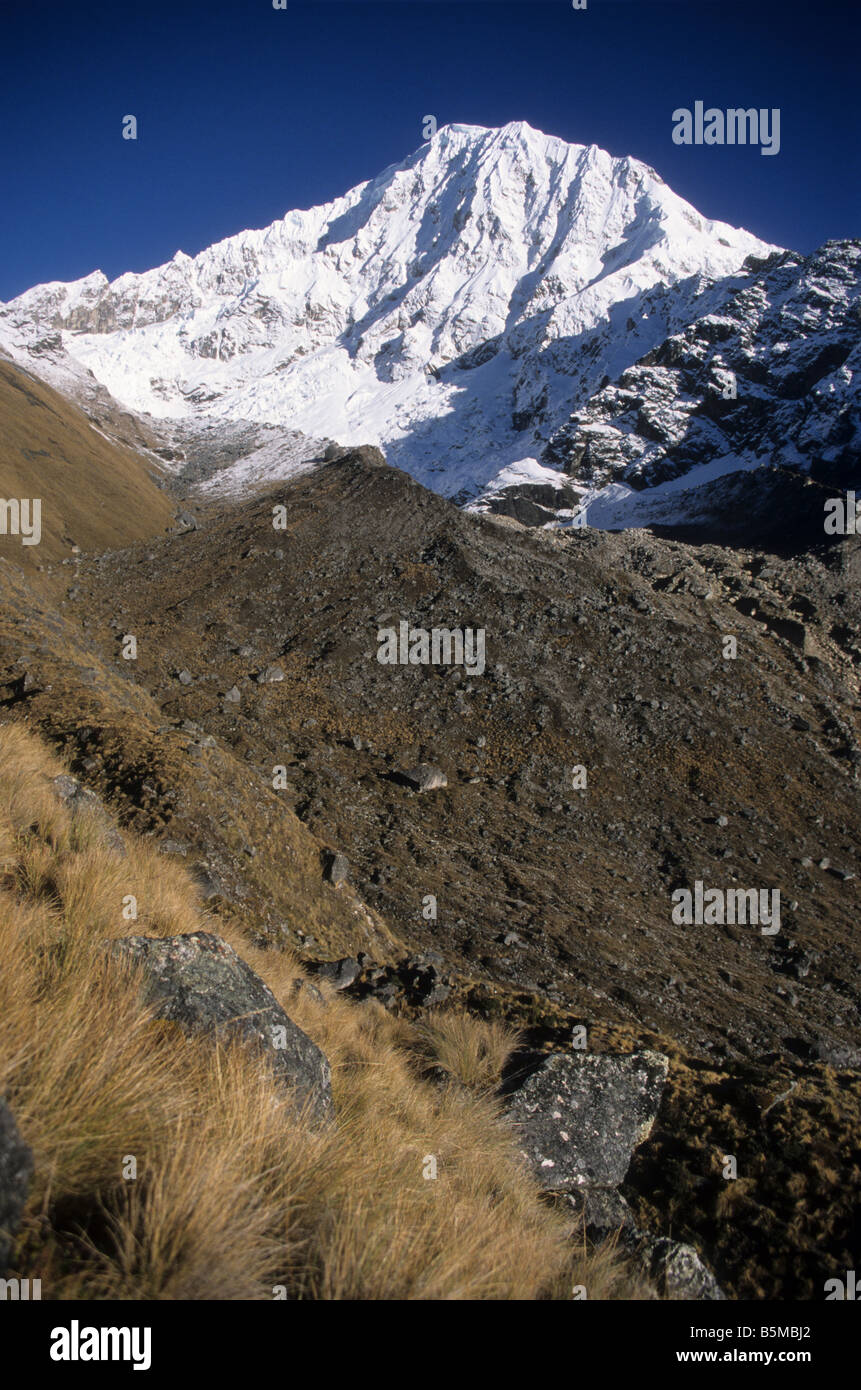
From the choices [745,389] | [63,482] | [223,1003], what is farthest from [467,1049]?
[745,389]

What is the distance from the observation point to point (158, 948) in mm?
3492

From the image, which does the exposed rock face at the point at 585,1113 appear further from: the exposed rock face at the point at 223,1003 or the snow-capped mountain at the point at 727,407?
the snow-capped mountain at the point at 727,407

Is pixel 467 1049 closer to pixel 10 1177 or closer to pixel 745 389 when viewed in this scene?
pixel 10 1177

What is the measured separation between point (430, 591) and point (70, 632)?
11.3 meters

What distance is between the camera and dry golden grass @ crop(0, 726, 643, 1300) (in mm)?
1864

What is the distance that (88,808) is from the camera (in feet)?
19.2

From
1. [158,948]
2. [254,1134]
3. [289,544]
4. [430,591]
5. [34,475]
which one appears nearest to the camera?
[254,1134]

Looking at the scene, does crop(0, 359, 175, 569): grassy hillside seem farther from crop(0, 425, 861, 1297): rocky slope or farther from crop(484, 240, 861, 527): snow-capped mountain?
crop(484, 240, 861, 527): snow-capped mountain

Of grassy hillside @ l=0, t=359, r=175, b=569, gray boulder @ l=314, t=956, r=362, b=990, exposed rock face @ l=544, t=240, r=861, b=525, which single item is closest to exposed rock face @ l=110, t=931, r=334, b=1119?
gray boulder @ l=314, t=956, r=362, b=990

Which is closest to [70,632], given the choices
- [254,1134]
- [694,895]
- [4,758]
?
[4,758]

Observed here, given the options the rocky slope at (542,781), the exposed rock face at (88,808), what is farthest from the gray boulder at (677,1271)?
the exposed rock face at (88,808)

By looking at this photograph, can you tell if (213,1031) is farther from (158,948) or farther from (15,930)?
(15,930)

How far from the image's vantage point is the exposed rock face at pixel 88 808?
17.2 feet

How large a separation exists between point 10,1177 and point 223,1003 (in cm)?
165
